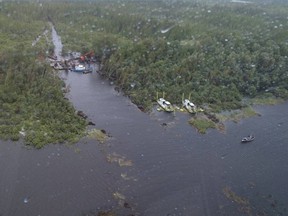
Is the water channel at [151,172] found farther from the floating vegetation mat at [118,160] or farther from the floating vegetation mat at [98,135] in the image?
the floating vegetation mat at [98,135]

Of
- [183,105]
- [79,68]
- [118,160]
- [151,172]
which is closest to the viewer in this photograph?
[151,172]

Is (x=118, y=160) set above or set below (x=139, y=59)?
below

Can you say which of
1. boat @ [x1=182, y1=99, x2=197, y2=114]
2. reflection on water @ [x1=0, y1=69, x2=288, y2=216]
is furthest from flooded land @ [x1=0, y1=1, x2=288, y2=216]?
boat @ [x1=182, y1=99, x2=197, y2=114]

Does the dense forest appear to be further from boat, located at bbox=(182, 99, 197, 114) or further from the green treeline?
boat, located at bbox=(182, 99, 197, 114)

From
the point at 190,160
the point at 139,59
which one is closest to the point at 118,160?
the point at 190,160

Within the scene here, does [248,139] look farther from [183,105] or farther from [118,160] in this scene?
[118,160]

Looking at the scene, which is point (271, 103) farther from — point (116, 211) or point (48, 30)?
point (48, 30)
